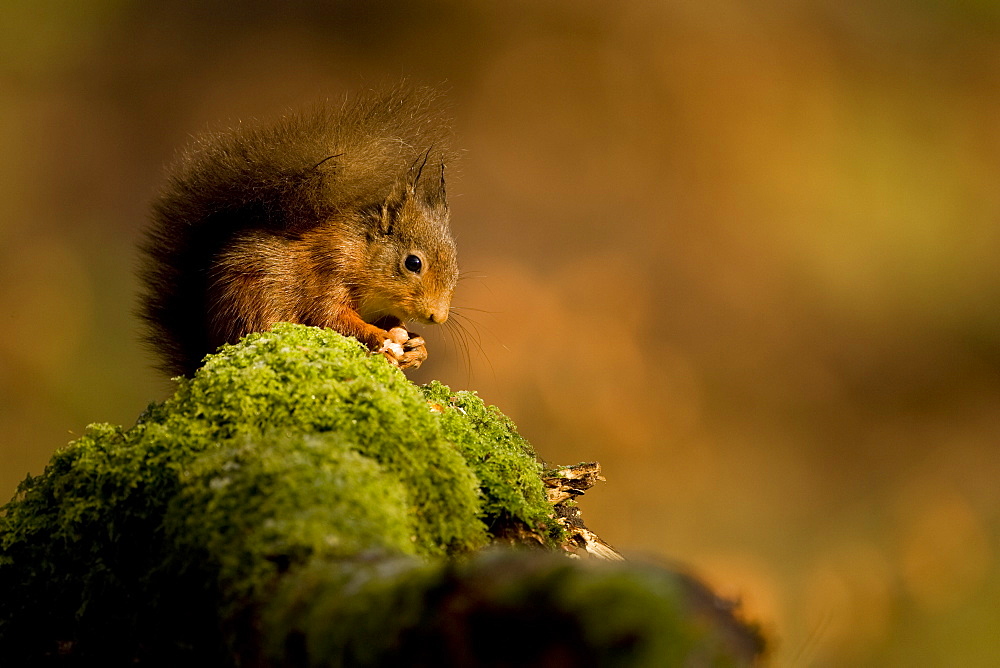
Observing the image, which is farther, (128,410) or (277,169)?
(128,410)

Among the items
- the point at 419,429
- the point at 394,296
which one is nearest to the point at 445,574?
the point at 419,429

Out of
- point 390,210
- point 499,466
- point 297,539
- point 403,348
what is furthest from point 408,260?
point 297,539

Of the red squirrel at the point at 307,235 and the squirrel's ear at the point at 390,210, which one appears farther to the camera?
the squirrel's ear at the point at 390,210

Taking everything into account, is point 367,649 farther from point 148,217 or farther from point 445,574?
point 148,217

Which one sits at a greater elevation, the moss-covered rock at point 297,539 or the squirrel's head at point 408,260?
the squirrel's head at point 408,260

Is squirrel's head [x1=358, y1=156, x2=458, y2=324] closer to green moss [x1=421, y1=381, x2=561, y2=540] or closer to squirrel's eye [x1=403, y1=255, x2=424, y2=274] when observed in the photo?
squirrel's eye [x1=403, y1=255, x2=424, y2=274]

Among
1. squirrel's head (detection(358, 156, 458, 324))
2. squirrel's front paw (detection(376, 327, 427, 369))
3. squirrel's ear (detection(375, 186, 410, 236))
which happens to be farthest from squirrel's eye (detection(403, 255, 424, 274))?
squirrel's front paw (detection(376, 327, 427, 369))

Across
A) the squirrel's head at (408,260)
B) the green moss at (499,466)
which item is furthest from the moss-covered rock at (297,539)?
the squirrel's head at (408,260)

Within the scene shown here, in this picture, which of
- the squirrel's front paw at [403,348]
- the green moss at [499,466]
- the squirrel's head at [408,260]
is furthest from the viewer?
the squirrel's head at [408,260]

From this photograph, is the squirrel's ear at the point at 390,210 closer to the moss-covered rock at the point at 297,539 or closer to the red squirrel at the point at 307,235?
the red squirrel at the point at 307,235
